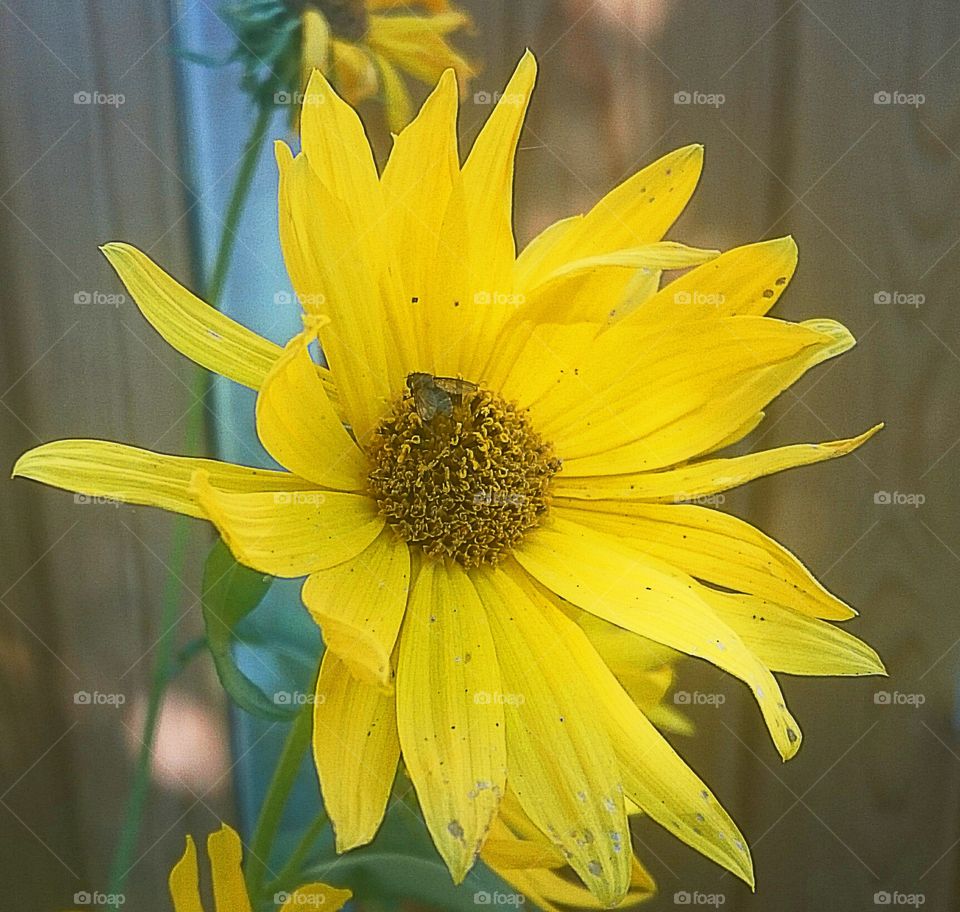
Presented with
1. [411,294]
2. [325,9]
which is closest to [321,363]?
[411,294]

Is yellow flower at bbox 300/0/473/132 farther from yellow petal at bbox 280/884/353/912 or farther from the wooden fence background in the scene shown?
yellow petal at bbox 280/884/353/912

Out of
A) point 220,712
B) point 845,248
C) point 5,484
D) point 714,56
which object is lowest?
point 220,712

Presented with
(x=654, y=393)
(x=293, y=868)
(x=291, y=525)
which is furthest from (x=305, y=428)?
(x=293, y=868)

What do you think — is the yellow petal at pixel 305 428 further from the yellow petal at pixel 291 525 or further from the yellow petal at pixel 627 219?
the yellow petal at pixel 627 219

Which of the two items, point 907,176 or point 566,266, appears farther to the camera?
point 907,176

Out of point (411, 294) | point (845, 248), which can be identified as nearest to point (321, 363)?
point (411, 294)

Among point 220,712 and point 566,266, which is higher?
point 566,266

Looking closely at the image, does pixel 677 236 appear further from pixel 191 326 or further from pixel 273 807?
pixel 273 807

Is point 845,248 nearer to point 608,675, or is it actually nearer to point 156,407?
point 608,675

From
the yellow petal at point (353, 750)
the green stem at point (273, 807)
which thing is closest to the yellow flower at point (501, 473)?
the yellow petal at point (353, 750)
